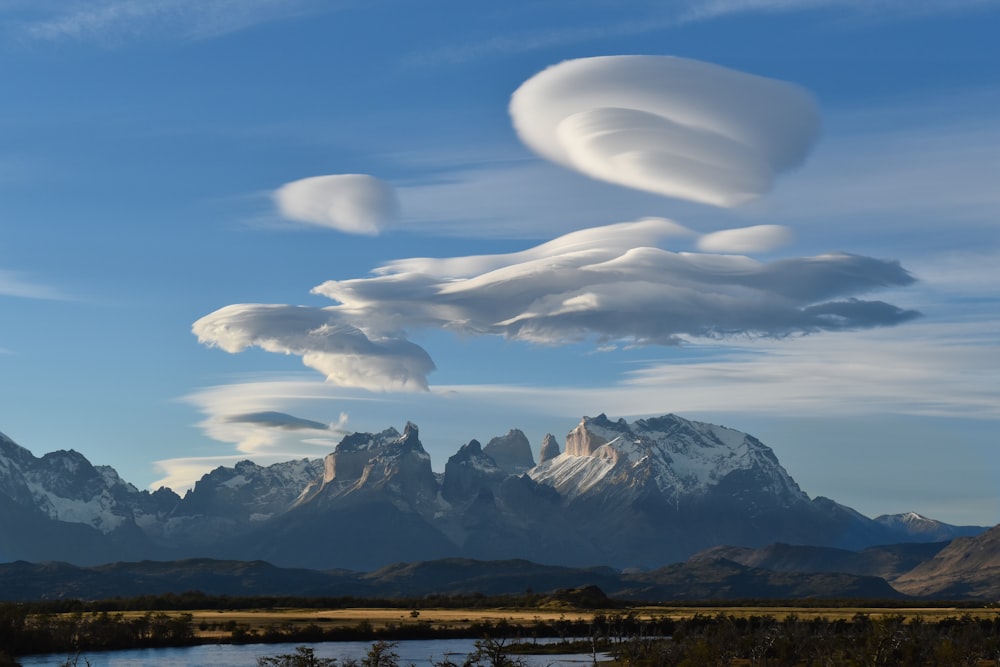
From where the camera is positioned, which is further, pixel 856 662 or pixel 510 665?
pixel 856 662

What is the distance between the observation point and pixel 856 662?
642 feet

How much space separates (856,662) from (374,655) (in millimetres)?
73209

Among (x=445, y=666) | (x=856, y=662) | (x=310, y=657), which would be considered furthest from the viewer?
(x=856, y=662)

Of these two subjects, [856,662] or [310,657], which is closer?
[310,657]

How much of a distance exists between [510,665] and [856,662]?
57951 millimetres

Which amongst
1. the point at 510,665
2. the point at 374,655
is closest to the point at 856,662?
the point at 510,665

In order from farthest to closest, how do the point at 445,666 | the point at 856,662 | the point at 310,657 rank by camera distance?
the point at 856,662 < the point at 310,657 < the point at 445,666

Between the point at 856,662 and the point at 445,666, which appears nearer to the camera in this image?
the point at 445,666

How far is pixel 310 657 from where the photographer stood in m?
180

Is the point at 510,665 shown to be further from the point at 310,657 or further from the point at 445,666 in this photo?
the point at 310,657

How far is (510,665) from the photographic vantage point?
6663 inches

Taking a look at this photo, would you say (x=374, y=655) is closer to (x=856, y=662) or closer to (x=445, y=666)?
(x=445, y=666)

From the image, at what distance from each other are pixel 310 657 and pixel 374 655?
12.8m

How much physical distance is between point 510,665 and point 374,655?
1766cm
